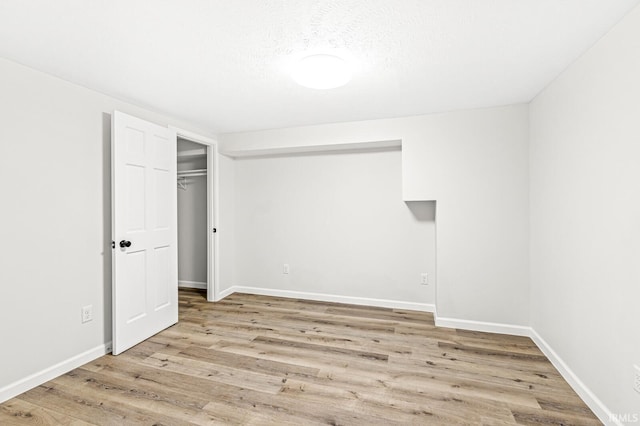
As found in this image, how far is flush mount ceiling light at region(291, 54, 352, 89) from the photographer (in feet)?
6.34

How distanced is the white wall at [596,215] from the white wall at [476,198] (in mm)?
395

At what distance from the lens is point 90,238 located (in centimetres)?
252

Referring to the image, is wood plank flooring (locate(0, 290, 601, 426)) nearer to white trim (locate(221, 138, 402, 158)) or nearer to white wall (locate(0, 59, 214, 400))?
white wall (locate(0, 59, 214, 400))

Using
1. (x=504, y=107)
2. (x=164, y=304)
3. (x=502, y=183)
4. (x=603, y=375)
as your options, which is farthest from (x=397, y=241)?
(x=164, y=304)

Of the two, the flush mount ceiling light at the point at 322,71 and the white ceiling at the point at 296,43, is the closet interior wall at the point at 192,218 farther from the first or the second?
the flush mount ceiling light at the point at 322,71

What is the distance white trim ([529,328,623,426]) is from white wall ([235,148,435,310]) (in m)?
1.27

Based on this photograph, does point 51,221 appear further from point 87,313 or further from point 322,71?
point 322,71

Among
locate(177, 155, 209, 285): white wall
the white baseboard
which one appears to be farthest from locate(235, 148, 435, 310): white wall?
the white baseboard

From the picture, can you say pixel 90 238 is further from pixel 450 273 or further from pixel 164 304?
pixel 450 273

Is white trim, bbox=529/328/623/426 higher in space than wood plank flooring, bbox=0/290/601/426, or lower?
higher

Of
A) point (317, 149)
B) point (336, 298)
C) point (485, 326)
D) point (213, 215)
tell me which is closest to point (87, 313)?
point (213, 215)

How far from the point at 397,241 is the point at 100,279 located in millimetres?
3103

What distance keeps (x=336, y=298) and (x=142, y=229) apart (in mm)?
2452

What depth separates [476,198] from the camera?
310 cm
